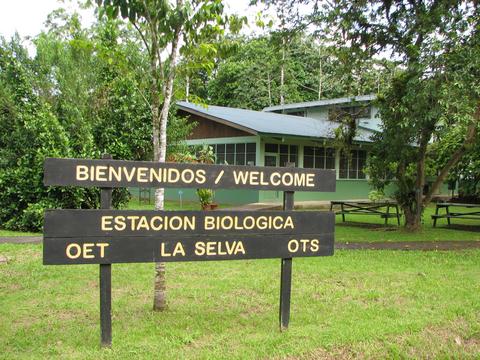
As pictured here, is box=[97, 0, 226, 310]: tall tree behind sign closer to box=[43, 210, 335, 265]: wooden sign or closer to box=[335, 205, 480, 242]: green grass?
box=[43, 210, 335, 265]: wooden sign

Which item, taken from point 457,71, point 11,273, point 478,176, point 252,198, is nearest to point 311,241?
point 11,273

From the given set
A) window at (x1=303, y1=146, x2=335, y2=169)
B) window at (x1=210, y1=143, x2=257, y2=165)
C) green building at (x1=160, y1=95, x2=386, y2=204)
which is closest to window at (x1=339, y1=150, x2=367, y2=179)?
green building at (x1=160, y1=95, x2=386, y2=204)

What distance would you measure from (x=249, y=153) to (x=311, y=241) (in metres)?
18.5

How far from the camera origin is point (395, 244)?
11180mm

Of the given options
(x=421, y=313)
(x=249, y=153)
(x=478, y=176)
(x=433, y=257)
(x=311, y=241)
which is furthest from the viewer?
(x=249, y=153)

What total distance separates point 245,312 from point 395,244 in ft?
21.1

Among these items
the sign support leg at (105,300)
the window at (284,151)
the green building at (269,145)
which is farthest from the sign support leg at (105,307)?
the window at (284,151)

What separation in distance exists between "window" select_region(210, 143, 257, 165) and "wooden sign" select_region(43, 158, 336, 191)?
1808 cm

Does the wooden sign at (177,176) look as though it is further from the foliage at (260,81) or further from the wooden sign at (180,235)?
the foliage at (260,81)

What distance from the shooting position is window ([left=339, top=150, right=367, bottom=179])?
26.8m

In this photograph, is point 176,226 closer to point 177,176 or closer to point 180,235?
point 180,235

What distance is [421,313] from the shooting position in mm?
5555

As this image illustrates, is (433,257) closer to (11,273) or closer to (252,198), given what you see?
(11,273)

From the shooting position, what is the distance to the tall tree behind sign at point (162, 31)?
509cm
